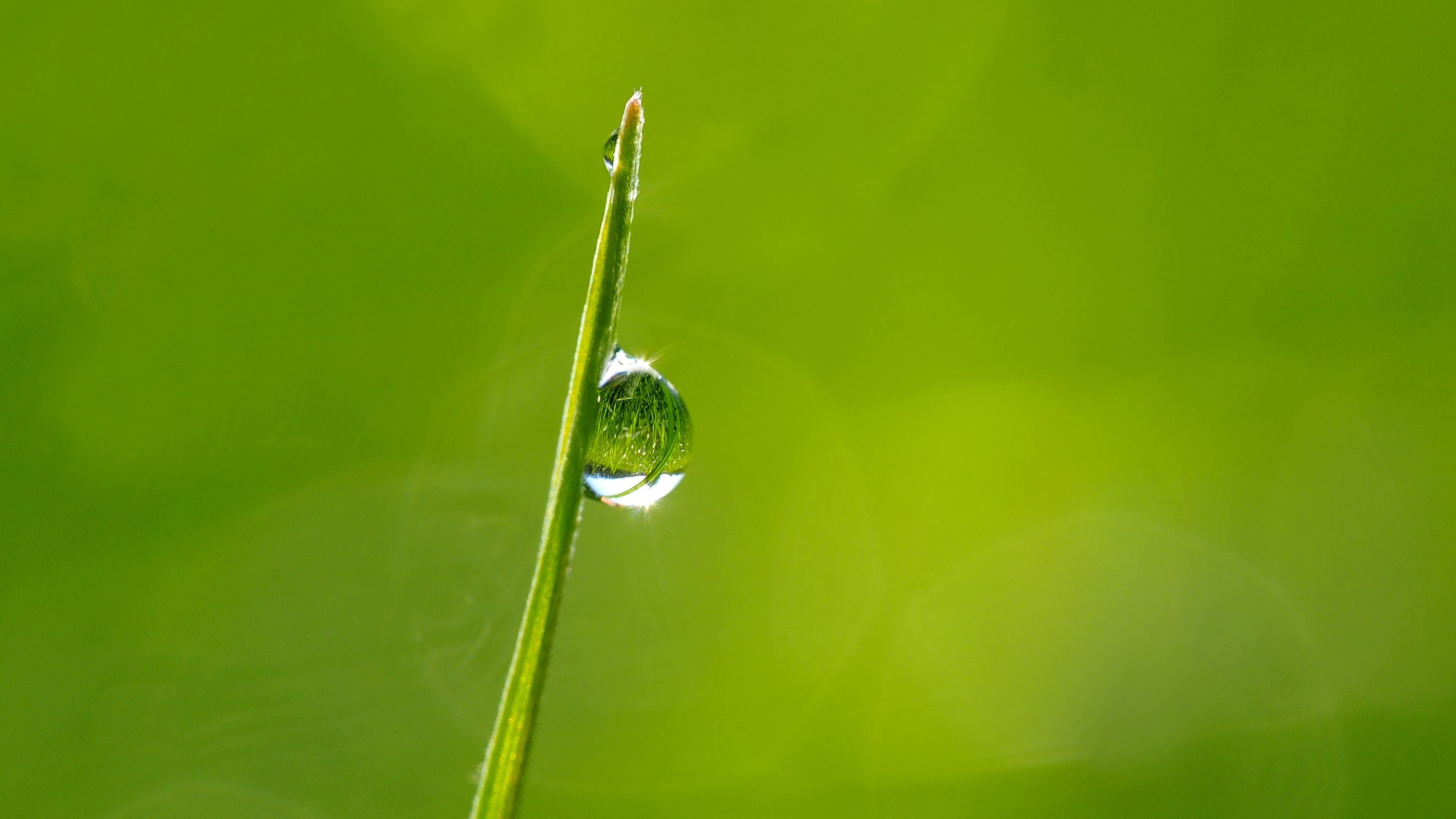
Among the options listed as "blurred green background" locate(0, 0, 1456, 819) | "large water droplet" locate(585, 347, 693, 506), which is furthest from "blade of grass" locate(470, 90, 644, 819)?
"blurred green background" locate(0, 0, 1456, 819)

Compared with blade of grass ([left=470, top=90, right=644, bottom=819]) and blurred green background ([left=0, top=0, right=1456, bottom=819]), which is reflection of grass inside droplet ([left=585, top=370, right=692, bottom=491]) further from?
blurred green background ([left=0, top=0, right=1456, bottom=819])

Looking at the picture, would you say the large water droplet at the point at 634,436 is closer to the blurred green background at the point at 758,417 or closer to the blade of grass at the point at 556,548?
the blade of grass at the point at 556,548

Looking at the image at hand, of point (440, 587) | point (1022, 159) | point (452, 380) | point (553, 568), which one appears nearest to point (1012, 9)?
point (1022, 159)

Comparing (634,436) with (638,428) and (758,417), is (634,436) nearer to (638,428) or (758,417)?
(638,428)

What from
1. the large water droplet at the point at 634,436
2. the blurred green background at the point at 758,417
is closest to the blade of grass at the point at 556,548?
the large water droplet at the point at 634,436

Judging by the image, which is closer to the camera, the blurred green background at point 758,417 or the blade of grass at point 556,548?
the blade of grass at point 556,548

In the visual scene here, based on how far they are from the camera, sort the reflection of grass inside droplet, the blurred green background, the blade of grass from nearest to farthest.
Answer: the blade of grass < the reflection of grass inside droplet < the blurred green background
